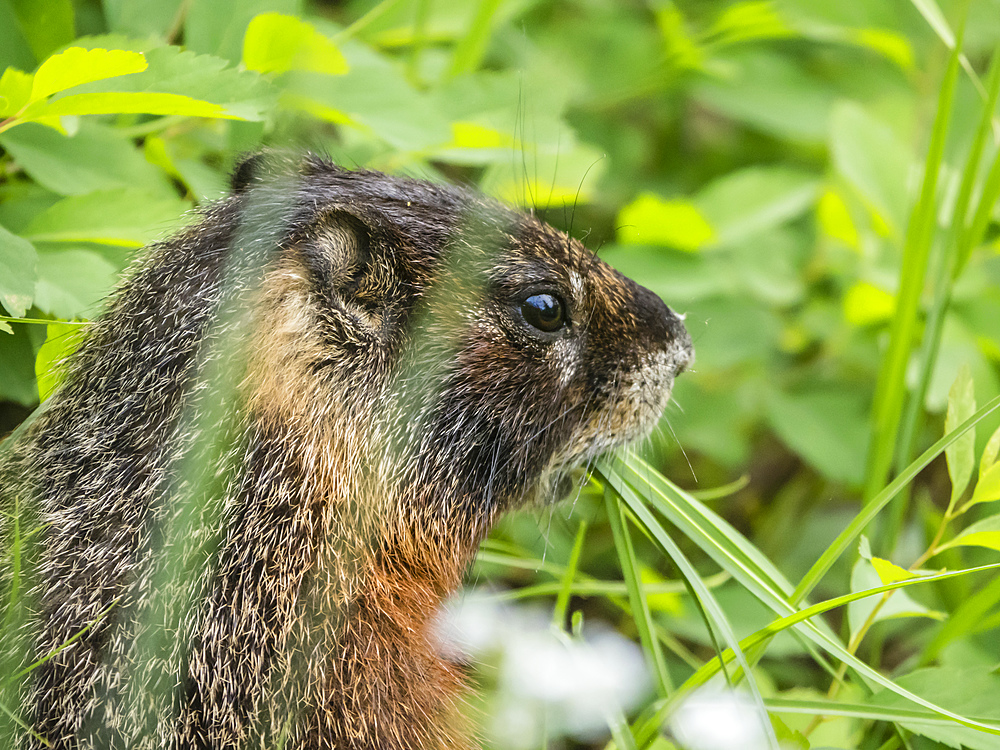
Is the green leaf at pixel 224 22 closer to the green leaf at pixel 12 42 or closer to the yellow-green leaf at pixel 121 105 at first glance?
the green leaf at pixel 12 42

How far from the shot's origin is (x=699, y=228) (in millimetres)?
2920

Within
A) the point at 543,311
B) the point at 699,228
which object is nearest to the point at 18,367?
the point at 543,311

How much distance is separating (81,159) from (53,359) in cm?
52

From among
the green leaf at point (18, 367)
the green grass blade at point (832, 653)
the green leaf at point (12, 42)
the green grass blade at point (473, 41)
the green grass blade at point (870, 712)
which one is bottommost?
the green grass blade at point (870, 712)

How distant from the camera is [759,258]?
3.38 meters

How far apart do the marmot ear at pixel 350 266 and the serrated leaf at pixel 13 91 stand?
59cm

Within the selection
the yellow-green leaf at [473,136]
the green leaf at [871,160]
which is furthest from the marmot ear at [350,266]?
the green leaf at [871,160]

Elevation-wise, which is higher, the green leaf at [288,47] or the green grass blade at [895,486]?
the green leaf at [288,47]

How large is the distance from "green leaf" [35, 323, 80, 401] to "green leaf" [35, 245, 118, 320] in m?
0.05

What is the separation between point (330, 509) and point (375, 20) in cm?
191

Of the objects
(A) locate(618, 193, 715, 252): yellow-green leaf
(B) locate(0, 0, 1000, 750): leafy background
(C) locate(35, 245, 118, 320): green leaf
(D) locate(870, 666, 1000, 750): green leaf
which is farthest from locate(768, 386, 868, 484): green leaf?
(C) locate(35, 245, 118, 320): green leaf

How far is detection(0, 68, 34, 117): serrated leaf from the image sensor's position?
5.51 feet

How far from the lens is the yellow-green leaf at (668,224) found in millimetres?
2910

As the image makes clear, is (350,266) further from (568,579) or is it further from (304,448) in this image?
(568,579)
